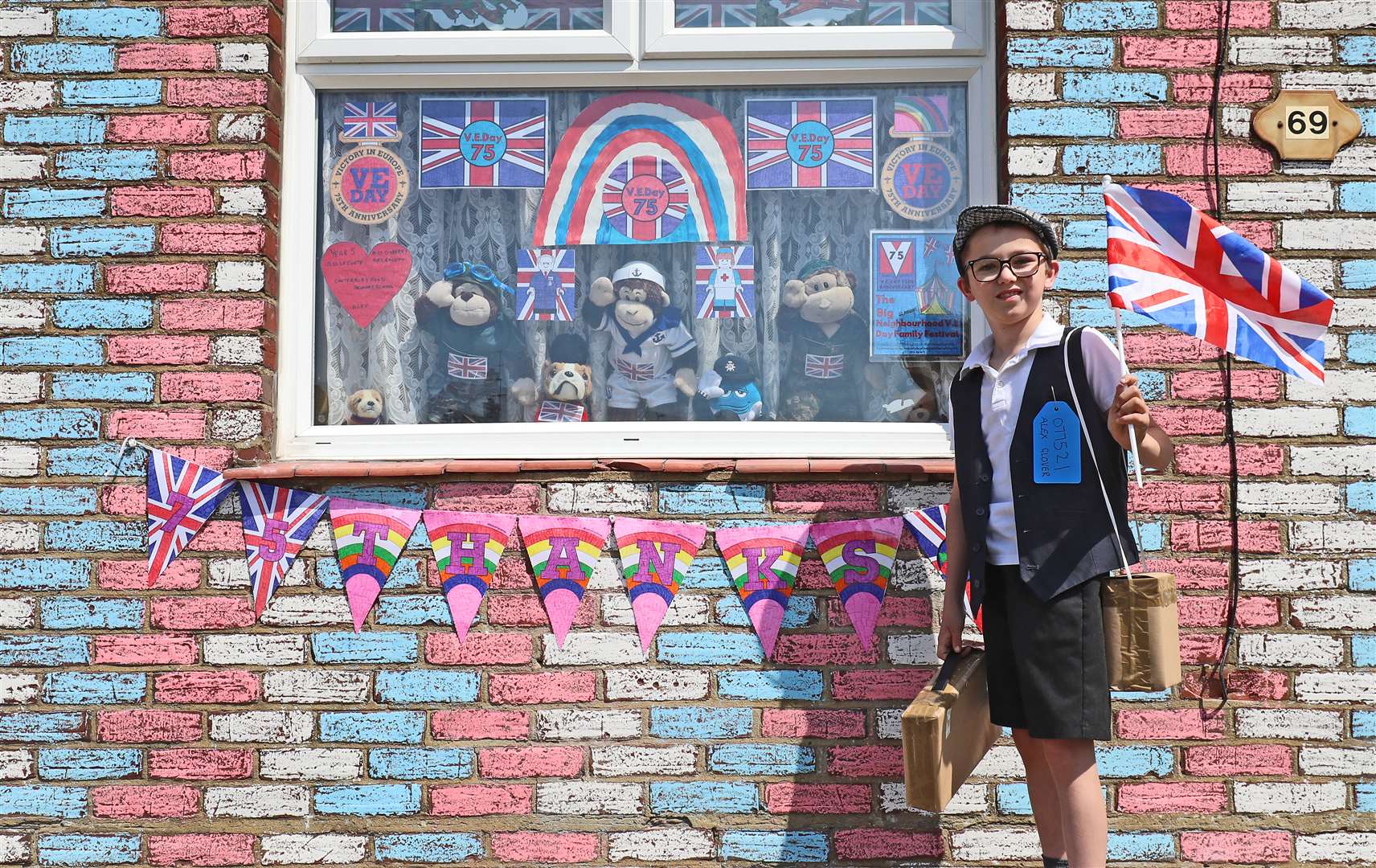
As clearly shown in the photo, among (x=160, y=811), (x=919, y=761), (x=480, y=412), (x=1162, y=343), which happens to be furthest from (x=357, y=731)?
(x=1162, y=343)

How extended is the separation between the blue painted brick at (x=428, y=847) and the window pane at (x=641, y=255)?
1234 mm

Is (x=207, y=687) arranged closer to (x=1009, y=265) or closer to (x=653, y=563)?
(x=653, y=563)

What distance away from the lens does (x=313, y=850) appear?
10.9 ft

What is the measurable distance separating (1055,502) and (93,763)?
2.76 m

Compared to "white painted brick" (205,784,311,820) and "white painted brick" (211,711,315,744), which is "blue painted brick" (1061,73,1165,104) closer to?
"white painted brick" (211,711,315,744)

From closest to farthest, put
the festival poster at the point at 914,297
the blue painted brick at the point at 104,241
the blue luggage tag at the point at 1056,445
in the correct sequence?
the blue luggage tag at the point at 1056,445
the blue painted brick at the point at 104,241
the festival poster at the point at 914,297

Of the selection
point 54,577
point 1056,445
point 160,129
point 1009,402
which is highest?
point 160,129

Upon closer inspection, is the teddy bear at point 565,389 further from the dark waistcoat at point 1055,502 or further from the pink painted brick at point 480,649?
the dark waistcoat at point 1055,502

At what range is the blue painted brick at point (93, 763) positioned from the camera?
11.0 ft

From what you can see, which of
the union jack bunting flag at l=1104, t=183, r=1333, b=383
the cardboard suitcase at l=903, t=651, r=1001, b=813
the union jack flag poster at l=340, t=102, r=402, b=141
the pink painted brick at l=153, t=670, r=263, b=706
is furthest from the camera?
the union jack flag poster at l=340, t=102, r=402, b=141

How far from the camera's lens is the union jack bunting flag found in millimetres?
2781

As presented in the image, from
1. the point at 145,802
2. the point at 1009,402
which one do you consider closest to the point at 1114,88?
the point at 1009,402

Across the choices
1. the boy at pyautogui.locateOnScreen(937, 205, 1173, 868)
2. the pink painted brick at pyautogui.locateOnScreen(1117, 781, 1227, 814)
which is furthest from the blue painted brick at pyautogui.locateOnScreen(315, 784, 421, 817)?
the pink painted brick at pyautogui.locateOnScreen(1117, 781, 1227, 814)

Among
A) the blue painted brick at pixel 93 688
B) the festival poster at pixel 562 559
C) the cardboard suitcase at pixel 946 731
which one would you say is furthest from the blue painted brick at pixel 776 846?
the blue painted brick at pixel 93 688
